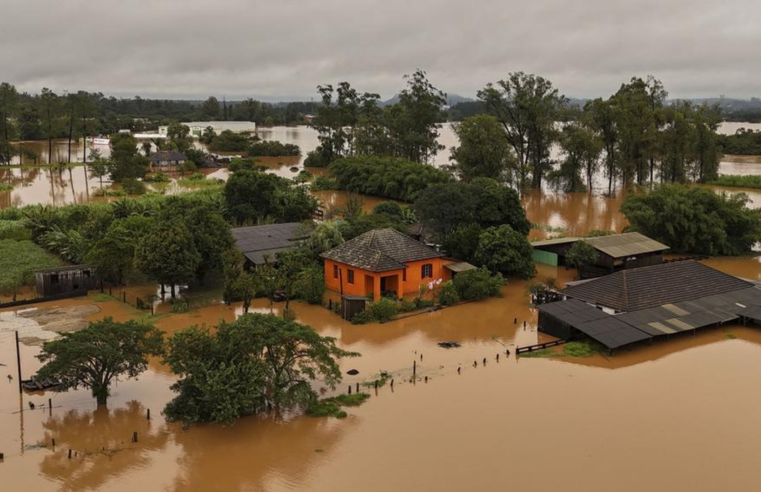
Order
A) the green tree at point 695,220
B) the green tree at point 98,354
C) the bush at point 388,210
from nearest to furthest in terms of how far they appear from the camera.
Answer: the green tree at point 98,354 < the green tree at point 695,220 < the bush at point 388,210

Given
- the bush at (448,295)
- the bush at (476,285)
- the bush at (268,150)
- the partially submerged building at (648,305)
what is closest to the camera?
the partially submerged building at (648,305)

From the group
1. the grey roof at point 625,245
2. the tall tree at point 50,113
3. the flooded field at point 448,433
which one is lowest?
the flooded field at point 448,433

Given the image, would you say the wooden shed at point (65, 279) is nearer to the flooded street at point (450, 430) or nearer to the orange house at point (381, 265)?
the flooded street at point (450, 430)

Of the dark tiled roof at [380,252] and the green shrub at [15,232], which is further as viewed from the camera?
the green shrub at [15,232]

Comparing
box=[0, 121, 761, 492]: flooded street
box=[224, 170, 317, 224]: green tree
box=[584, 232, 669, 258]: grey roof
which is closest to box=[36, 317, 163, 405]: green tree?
box=[0, 121, 761, 492]: flooded street

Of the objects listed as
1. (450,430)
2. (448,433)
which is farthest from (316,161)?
(448,433)

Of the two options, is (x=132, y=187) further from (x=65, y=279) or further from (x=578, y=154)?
(x=578, y=154)

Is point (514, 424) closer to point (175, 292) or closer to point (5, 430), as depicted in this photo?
point (5, 430)

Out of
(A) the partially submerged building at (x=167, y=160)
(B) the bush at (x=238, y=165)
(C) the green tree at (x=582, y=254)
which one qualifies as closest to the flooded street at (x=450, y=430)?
(C) the green tree at (x=582, y=254)
